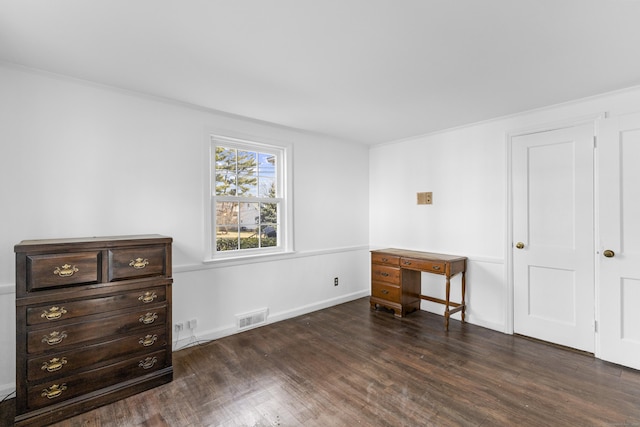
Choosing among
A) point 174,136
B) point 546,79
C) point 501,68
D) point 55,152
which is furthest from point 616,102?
point 55,152

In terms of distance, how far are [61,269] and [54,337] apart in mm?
453

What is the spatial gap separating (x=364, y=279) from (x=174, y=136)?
344 cm

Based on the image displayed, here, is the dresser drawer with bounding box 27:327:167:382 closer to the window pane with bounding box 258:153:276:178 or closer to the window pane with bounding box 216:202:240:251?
the window pane with bounding box 216:202:240:251

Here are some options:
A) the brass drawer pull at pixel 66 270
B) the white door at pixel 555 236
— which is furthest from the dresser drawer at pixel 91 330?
the white door at pixel 555 236

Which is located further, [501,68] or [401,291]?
[401,291]

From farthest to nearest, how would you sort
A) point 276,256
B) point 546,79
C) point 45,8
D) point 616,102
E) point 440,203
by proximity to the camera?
point 440,203, point 276,256, point 616,102, point 546,79, point 45,8

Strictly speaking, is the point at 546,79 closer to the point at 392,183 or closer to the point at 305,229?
the point at 392,183

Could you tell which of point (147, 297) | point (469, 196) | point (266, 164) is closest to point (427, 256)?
point (469, 196)

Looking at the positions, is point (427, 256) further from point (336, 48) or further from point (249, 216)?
point (336, 48)

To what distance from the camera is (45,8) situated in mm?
1628

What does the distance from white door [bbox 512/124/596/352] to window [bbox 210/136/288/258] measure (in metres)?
2.79

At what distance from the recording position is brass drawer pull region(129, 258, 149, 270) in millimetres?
2345

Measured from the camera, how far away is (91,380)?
216 cm

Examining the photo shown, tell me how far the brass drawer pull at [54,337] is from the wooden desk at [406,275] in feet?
11.0
